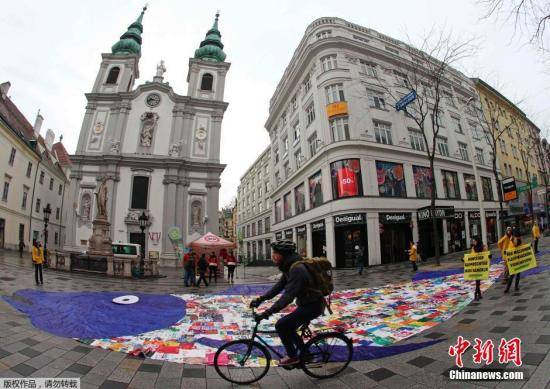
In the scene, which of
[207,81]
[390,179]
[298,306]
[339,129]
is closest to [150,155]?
[207,81]

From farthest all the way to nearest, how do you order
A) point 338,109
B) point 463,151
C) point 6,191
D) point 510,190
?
point 6,191
point 463,151
point 338,109
point 510,190

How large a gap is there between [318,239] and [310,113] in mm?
12668

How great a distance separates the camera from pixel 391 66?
27.3 metres

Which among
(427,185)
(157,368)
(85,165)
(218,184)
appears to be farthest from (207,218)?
(157,368)

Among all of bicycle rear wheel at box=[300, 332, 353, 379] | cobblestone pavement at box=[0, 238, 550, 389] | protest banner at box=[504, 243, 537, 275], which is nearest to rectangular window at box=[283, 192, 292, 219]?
protest banner at box=[504, 243, 537, 275]

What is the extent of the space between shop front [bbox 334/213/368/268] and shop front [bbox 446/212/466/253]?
9.63 metres

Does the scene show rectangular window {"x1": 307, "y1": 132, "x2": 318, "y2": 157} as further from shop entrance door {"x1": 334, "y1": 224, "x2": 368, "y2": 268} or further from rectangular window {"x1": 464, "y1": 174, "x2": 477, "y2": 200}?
rectangular window {"x1": 464, "y1": 174, "x2": 477, "y2": 200}

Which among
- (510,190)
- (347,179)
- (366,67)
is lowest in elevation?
(510,190)

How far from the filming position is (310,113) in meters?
27.3

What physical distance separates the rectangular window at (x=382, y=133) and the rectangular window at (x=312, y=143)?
17.7 ft

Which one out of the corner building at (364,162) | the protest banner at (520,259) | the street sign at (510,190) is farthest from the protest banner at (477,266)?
the corner building at (364,162)

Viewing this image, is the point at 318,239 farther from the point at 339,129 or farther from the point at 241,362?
the point at 241,362

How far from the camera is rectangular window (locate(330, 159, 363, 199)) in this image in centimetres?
2128

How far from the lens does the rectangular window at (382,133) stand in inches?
926
